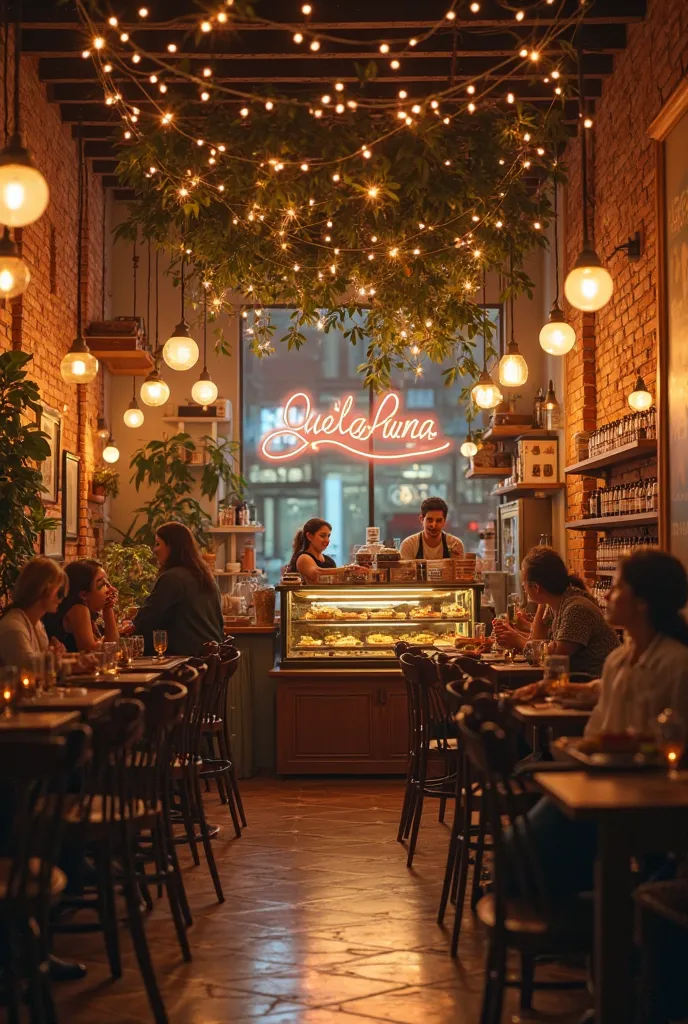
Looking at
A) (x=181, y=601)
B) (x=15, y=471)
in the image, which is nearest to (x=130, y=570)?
(x=181, y=601)

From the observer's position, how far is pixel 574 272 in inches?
210

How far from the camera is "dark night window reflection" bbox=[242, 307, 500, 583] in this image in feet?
41.1

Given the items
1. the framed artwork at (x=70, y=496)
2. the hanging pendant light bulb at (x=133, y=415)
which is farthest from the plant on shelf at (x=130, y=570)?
the hanging pendant light bulb at (x=133, y=415)

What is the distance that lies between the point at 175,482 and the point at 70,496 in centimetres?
185

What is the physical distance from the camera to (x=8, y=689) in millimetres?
4043

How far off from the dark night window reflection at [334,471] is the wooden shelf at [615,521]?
358cm

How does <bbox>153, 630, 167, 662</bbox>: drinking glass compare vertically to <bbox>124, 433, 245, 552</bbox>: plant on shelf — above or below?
below

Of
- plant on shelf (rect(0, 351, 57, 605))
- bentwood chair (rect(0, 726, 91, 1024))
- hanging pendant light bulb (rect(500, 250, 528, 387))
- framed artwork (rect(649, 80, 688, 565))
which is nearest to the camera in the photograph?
bentwood chair (rect(0, 726, 91, 1024))

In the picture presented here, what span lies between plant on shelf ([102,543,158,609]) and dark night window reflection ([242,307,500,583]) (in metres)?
2.14

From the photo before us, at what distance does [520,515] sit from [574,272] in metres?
5.71

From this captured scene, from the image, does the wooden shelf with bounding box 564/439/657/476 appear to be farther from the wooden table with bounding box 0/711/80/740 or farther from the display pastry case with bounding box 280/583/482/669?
the wooden table with bounding box 0/711/80/740

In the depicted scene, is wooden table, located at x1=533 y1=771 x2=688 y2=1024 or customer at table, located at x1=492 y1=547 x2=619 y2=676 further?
customer at table, located at x1=492 y1=547 x2=619 y2=676

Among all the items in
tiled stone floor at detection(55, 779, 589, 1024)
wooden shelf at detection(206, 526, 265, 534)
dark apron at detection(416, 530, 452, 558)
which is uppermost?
wooden shelf at detection(206, 526, 265, 534)

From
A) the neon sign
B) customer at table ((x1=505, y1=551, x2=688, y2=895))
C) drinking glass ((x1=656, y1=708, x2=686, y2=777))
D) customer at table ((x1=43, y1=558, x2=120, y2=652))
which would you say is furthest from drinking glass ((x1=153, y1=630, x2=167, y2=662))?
the neon sign
